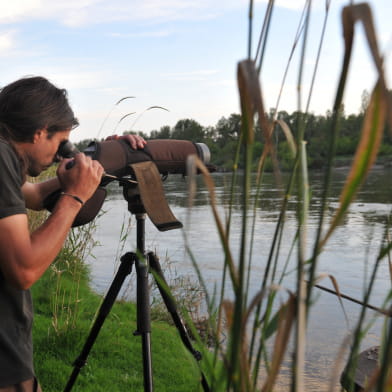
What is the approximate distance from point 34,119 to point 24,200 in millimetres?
232

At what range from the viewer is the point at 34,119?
4.91 feet

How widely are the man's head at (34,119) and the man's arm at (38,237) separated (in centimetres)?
12

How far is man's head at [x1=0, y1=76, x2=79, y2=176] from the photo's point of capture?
1.50 m

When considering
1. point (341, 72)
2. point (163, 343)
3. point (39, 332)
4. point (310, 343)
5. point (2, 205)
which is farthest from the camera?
point (310, 343)

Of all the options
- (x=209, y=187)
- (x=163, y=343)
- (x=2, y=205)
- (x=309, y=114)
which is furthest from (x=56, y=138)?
(x=163, y=343)

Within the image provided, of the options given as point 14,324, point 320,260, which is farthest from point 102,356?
point 320,260

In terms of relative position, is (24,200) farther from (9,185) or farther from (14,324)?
(14,324)

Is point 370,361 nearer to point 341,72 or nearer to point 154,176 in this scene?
point 154,176

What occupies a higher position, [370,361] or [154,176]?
[154,176]

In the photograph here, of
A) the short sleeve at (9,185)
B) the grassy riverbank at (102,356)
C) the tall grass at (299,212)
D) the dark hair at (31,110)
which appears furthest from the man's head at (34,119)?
the grassy riverbank at (102,356)

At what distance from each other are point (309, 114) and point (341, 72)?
31 cm

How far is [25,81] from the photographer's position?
1564 mm

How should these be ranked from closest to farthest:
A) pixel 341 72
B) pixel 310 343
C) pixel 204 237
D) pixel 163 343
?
pixel 341 72, pixel 163 343, pixel 310 343, pixel 204 237

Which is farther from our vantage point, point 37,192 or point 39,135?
point 37,192
